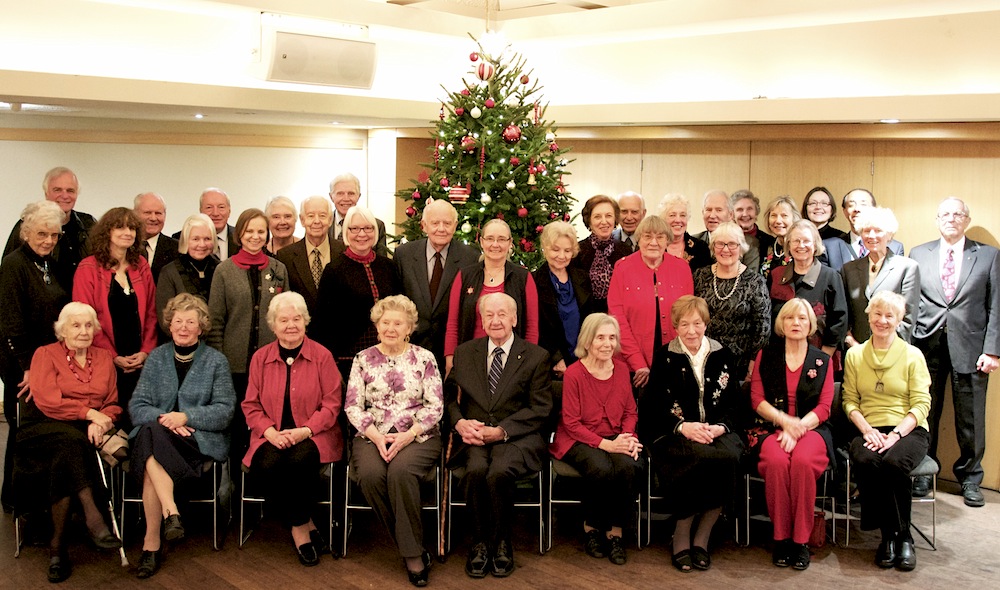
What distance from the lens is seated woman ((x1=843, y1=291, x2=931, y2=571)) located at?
506cm

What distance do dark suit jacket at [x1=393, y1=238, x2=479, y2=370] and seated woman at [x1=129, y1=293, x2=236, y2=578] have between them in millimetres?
1124

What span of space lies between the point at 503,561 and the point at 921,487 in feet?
9.91

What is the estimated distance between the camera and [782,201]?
244 inches

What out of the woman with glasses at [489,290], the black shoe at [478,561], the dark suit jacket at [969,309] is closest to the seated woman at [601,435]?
the woman with glasses at [489,290]

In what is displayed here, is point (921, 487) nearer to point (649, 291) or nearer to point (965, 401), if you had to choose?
point (965, 401)

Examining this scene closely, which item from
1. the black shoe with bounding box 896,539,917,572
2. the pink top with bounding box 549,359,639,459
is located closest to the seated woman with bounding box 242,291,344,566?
the pink top with bounding box 549,359,639,459

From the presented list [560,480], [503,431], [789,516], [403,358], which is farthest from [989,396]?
[403,358]

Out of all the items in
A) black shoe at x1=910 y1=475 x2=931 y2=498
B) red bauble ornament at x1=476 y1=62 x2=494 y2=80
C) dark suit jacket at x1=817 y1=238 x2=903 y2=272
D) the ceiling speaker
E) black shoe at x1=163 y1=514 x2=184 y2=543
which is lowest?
black shoe at x1=910 y1=475 x2=931 y2=498

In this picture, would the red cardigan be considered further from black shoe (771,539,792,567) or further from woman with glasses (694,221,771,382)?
black shoe (771,539,792,567)

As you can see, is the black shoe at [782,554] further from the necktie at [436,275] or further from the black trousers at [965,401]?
the necktie at [436,275]

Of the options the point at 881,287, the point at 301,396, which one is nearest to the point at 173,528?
the point at 301,396

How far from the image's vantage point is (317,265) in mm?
5785

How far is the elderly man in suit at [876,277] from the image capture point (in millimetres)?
5965

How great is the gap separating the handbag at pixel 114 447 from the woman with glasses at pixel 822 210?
446cm
